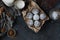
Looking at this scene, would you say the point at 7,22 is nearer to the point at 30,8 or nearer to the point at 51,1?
the point at 30,8

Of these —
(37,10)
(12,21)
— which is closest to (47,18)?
(37,10)

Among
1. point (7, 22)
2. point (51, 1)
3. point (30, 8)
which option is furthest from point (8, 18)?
point (51, 1)

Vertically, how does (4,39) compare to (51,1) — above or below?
below

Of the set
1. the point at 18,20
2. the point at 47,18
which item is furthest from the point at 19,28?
the point at 47,18

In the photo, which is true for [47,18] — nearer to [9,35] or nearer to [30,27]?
[30,27]
